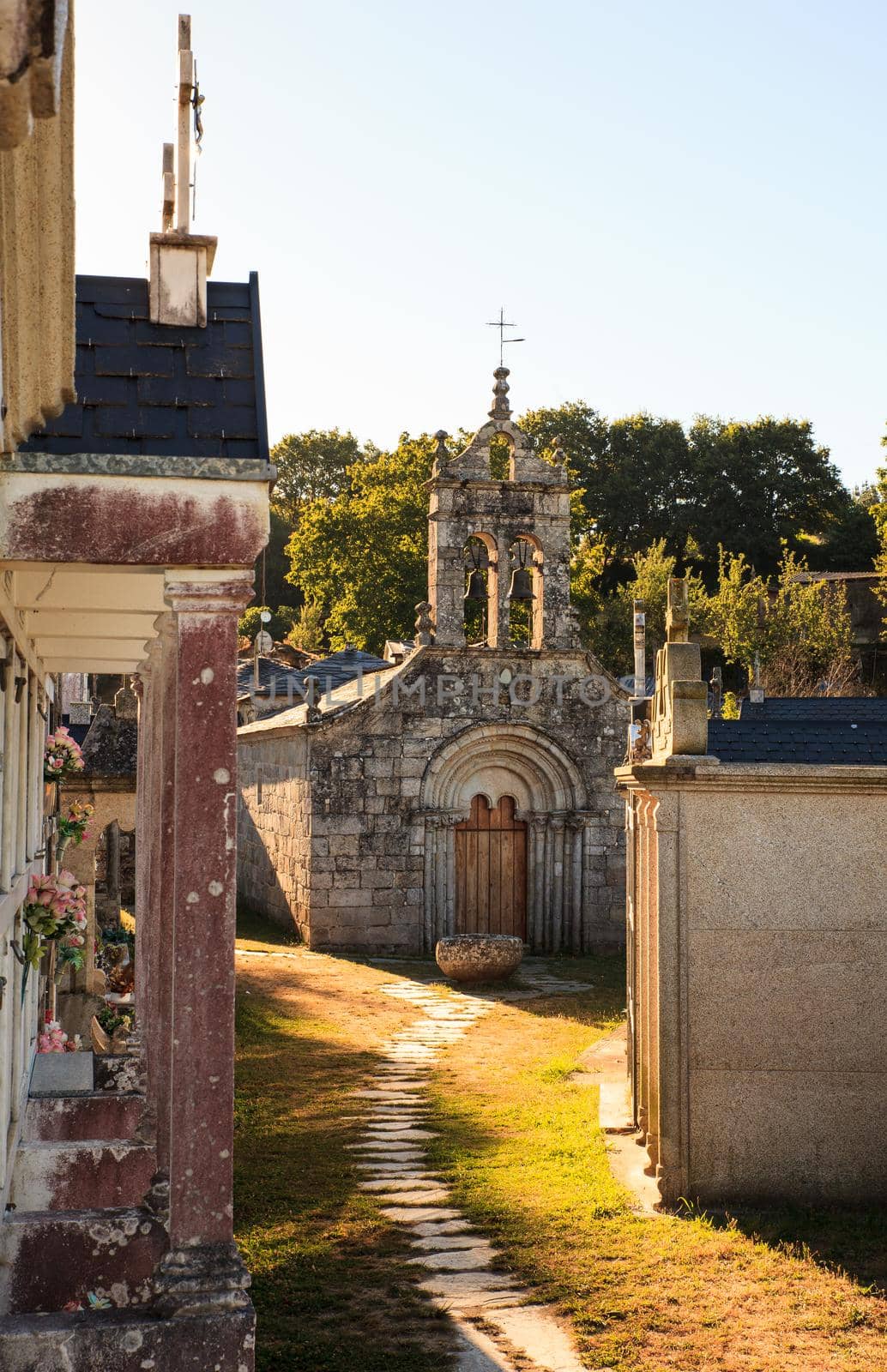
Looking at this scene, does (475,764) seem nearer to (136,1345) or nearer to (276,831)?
(276,831)

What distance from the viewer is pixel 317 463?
55188 mm

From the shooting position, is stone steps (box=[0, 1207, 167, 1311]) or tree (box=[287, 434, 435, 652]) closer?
stone steps (box=[0, 1207, 167, 1311])

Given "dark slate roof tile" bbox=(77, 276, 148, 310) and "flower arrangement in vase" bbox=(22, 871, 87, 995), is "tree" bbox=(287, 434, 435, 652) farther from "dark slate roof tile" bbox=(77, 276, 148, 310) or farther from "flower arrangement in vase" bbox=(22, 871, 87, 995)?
"dark slate roof tile" bbox=(77, 276, 148, 310)

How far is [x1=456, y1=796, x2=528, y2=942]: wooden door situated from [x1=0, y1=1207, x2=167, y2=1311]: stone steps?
14.8 m

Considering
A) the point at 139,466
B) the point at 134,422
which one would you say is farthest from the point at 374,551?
the point at 139,466

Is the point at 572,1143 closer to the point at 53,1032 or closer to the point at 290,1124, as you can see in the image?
the point at 290,1124

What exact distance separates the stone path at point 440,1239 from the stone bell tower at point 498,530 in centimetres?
753

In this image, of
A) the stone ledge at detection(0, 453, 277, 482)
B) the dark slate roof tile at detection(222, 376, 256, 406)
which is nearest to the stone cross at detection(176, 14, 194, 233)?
the dark slate roof tile at detection(222, 376, 256, 406)

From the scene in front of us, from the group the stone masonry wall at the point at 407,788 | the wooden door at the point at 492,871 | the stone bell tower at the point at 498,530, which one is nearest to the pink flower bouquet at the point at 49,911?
the stone masonry wall at the point at 407,788

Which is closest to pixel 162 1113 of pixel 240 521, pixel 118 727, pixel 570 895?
pixel 240 521

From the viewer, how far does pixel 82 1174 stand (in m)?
5.52

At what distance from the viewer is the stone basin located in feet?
53.5

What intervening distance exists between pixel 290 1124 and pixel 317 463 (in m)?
47.4

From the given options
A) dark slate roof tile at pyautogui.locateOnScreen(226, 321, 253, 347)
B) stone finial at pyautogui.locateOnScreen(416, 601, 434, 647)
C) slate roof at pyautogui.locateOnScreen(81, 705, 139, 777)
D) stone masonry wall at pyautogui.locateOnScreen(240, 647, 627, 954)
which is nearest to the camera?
dark slate roof tile at pyautogui.locateOnScreen(226, 321, 253, 347)
